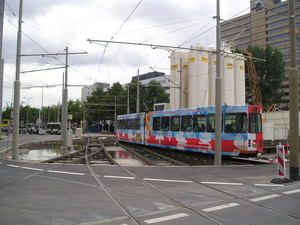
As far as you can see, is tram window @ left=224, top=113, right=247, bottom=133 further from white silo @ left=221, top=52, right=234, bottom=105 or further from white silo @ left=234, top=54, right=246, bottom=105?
white silo @ left=234, top=54, right=246, bottom=105

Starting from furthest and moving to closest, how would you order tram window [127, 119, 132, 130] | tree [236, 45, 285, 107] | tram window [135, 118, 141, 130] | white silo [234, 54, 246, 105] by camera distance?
tree [236, 45, 285, 107], white silo [234, 54, 246, 105], tram window [127, 119, 132, 130], tram window [135, 118, 141, 130]

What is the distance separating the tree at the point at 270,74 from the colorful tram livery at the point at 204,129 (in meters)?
30.0

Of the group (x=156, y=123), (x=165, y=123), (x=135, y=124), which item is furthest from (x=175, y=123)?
(x=135, y=124)

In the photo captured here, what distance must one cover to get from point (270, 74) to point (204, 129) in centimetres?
3516

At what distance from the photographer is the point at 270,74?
46.6 metres

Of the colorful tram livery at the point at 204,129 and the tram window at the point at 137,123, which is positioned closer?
the colorful tram livery at the point at 204,129

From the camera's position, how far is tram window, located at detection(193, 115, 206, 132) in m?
16.3

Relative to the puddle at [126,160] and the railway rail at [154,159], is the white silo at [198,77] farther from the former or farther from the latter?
the puddle at [126,160]

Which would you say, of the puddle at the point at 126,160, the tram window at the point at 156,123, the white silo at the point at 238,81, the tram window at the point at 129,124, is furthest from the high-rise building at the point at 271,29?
the puddle at the point at 126,160

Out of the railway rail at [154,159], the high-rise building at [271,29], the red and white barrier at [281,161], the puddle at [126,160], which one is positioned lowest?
the puddle at [126,160]

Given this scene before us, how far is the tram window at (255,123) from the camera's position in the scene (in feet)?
47.3

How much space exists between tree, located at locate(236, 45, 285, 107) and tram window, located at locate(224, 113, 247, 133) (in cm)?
3385

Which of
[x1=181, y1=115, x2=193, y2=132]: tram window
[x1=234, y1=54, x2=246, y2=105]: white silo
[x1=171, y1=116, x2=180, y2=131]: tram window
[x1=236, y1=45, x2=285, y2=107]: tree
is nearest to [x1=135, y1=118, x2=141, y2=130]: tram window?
[x1=171, y1=116, x2=180, y2=131]: tram window

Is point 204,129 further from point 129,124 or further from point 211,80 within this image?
point 211,80
